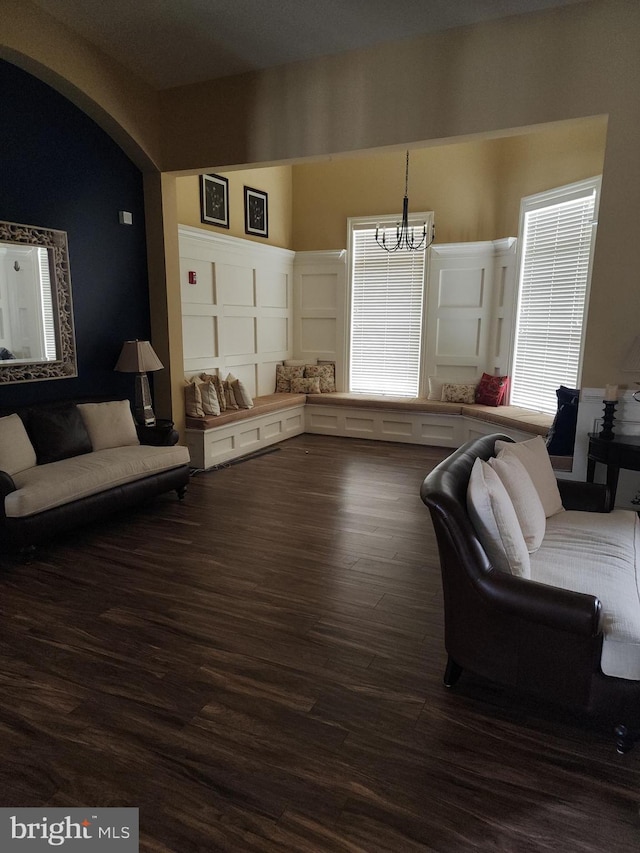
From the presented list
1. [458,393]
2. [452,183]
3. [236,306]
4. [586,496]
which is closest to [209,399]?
[236,306]

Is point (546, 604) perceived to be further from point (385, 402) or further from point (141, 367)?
point (385, 402)

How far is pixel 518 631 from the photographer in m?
1.97

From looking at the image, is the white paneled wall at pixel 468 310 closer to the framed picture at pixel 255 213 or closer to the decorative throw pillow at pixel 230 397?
the framed picture at pixel 255 213

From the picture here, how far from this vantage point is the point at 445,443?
21.1 feet

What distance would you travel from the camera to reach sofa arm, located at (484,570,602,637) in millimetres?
1819

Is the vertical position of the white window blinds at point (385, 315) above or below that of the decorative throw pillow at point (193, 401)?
above

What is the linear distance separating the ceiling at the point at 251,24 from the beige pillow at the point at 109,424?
2753mm

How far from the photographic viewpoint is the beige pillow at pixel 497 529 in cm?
206

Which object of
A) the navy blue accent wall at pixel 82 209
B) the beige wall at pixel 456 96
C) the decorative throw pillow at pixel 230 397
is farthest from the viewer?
the decorative throw pillow at pixel 230 397

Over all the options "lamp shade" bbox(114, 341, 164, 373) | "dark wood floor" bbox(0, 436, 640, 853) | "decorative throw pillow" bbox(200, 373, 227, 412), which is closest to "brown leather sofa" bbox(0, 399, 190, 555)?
"dark wood floor" bbox(0, 436, 640, 853)

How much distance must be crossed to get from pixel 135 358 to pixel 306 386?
284cm

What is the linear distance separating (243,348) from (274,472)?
6.04ft

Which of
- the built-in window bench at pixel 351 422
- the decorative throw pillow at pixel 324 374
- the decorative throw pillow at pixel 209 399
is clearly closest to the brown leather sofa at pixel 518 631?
the built-in window bench at pixel 351 422

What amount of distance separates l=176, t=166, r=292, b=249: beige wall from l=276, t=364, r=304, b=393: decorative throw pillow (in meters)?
1.62
